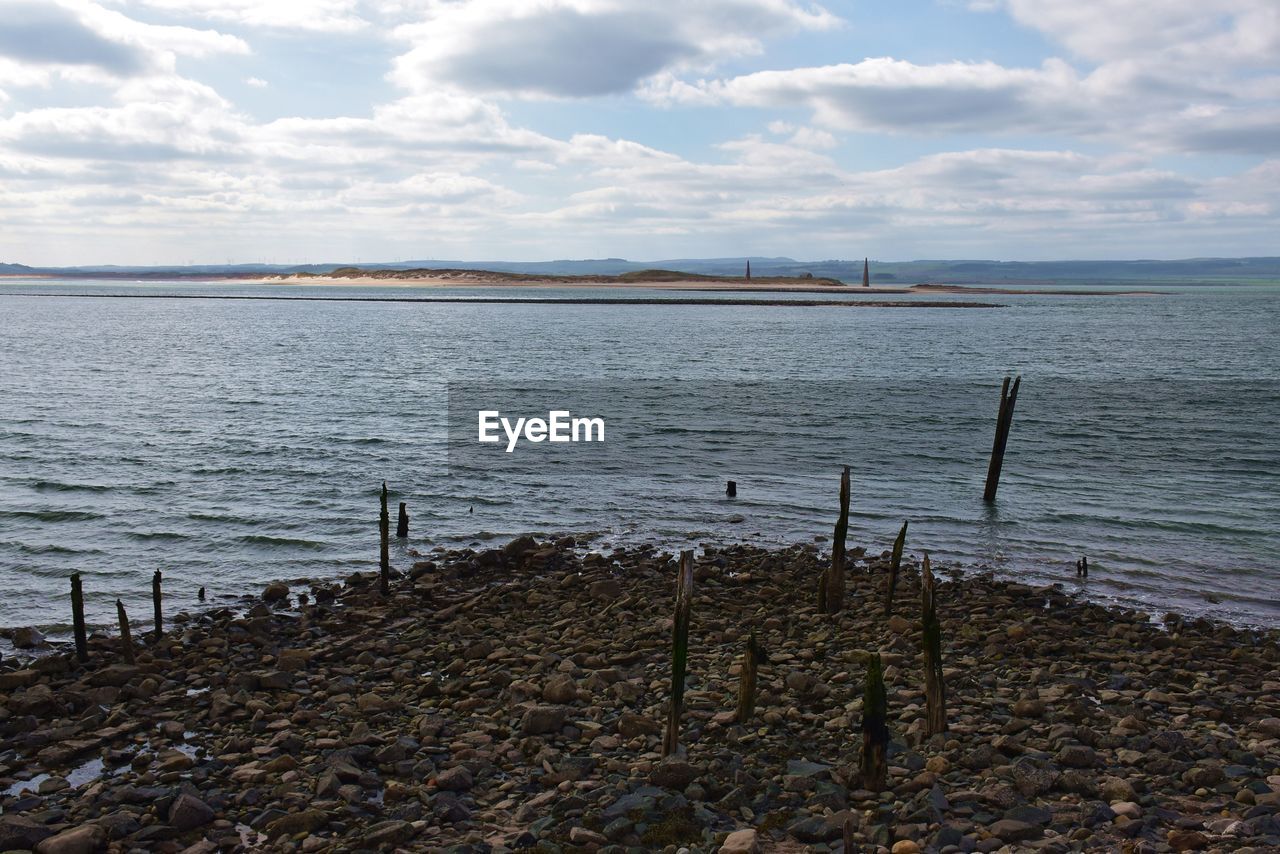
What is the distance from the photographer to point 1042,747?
13078 millimetres

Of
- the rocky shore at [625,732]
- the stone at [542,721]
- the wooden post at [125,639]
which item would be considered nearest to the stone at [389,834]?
the rocky shore at [625,732]

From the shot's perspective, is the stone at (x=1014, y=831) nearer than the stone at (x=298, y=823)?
Yes

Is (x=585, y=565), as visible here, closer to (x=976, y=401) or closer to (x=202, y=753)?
(x=202, y=753)

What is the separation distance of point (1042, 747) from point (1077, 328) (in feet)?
422

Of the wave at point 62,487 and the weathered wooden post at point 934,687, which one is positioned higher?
the weathered wooden post at point 934,687

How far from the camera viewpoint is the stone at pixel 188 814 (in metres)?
11.4

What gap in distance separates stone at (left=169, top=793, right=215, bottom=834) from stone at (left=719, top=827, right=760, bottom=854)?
5.96 metres

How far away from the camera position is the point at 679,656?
13.3 meters

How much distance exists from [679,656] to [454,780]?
3.27 meters

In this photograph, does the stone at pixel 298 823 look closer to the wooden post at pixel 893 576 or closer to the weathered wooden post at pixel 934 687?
the weathered wooden post at pixel 934 687

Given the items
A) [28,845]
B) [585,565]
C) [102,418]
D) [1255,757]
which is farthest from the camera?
[102,418]

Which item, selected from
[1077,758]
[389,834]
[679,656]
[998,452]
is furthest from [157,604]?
[998,452]

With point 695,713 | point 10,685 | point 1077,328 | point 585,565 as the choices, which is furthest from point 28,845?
point 1077,328

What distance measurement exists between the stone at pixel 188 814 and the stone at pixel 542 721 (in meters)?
4.08
